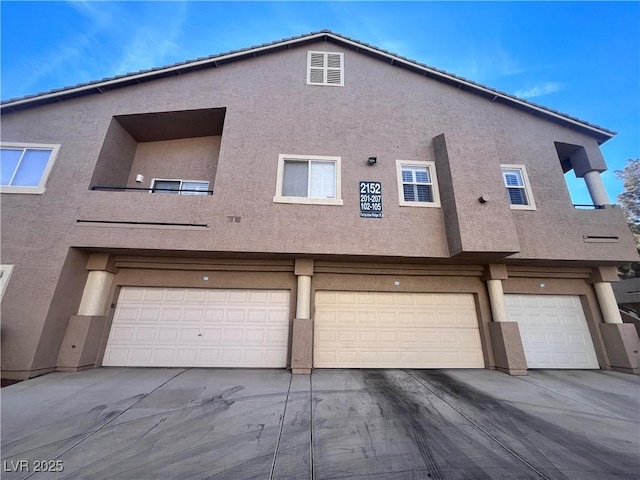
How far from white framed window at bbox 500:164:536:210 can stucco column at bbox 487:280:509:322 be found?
91.9 inches

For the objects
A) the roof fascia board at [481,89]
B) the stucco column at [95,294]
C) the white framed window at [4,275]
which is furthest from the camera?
the roof fascia board at [481,89]

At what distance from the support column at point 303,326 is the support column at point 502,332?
5.01 metres

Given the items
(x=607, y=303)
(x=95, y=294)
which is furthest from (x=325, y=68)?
(x=607, y=303)

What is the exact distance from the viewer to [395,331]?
6926 mm

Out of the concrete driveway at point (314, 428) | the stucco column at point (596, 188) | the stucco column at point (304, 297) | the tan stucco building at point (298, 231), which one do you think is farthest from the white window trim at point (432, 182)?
the stucco column at point (596, 188)

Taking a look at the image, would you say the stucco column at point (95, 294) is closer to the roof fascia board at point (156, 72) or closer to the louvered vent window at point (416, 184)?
the roof fascia board at point (156, 72)

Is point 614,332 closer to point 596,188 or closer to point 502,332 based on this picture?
point 502,332

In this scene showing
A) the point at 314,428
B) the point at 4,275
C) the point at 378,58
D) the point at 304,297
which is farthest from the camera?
the point at 378,58

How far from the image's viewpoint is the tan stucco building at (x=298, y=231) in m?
6.25

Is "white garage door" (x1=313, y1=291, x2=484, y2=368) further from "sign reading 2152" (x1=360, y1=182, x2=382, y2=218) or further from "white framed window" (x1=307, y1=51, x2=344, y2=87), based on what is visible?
"white framed window" (x1=307, y1=51, x2=344, y2=87)

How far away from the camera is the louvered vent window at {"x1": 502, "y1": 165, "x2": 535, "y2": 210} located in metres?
7.32

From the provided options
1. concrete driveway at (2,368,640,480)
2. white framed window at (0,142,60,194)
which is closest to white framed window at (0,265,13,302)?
white framed window at (0,142,60,194)

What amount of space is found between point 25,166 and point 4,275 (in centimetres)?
304

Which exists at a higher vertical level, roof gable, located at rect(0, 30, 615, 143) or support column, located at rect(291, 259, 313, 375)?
roof gable, located at rect(0, 30, 615, 143)
